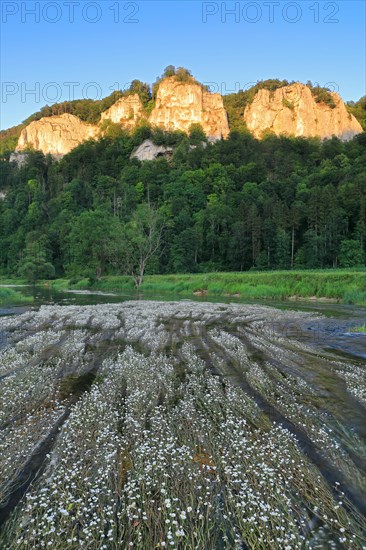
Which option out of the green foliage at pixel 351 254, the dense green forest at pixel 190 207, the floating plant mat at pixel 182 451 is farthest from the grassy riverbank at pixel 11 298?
the green foliage at pixel 351 254

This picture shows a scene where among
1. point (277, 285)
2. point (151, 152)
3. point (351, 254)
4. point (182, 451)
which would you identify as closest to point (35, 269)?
point (277, 285)

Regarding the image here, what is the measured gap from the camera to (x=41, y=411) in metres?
9.44

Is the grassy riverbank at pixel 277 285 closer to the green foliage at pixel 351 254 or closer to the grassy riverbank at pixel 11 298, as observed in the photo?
the grassy riverbank at pixel 11 298

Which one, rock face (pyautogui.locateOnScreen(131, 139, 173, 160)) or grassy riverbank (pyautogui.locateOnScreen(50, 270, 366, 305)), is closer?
grassy riverbank (pyautogui.locateOnScreen(50, 270, 366, 305))

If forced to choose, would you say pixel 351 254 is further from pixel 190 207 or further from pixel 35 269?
pixel 35 269

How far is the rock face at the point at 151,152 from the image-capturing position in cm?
18550

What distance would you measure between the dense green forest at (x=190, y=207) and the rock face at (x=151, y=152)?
447 cm

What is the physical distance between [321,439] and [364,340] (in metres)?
12.9

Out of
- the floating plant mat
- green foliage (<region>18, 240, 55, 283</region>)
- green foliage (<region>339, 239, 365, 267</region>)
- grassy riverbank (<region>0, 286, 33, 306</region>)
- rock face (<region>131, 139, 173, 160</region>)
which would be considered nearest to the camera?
the floating plant mat

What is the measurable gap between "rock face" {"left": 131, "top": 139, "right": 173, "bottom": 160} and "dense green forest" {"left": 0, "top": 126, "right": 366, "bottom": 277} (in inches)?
176

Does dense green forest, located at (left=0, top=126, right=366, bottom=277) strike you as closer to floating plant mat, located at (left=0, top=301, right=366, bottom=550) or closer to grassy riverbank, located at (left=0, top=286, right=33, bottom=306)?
grassy riverbank, located at (left=0, top=286, right=33, bottom=306)

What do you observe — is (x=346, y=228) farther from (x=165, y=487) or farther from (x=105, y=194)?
(x=105, y=194)

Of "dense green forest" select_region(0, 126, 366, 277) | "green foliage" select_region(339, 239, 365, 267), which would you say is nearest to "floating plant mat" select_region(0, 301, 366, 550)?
"dense green forest" select_region(0, 126, 366, 277)

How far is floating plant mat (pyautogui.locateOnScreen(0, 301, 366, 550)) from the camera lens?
5188 mm
